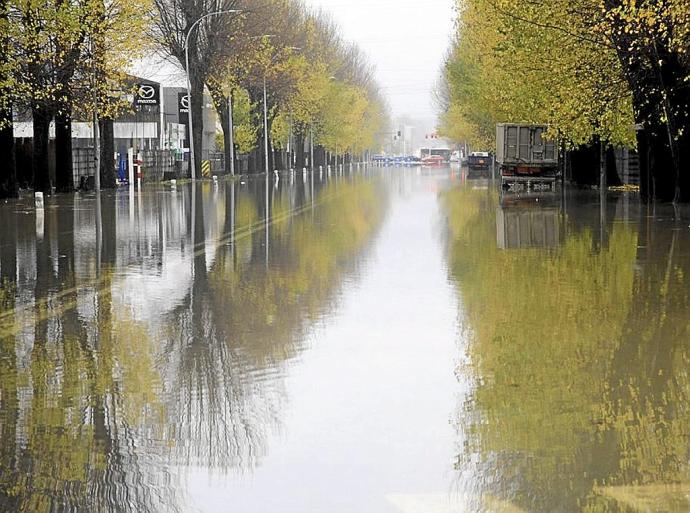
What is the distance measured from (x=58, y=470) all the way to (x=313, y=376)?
304 cm

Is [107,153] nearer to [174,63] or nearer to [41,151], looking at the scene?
[41,151]

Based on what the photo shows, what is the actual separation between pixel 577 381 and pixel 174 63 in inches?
2637

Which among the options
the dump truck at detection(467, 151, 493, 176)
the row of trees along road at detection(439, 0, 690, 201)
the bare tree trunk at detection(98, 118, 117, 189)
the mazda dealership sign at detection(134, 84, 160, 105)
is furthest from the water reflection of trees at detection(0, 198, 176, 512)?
the dump truck at detection(467, 151, 493, 176)

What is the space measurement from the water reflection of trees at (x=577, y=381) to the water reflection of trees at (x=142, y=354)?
1.43m

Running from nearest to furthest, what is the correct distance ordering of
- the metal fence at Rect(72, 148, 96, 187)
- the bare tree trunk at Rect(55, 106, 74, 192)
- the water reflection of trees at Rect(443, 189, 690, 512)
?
the water reflection of trees at Rect(443, 189, 690, 512)
the bare tree trunk at Rect(55, 106, 74, 192)
the metal fence at Rect(72, 148, 96, 187)

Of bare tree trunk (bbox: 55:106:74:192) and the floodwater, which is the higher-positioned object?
bare tree trunk (bbox: 55:106:74:192)

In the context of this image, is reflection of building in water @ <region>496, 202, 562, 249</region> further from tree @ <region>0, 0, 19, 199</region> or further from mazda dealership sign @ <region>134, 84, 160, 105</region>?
mazda dealership sign @ <region>134, 84, 160, 105</region>

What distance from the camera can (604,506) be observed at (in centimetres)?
607

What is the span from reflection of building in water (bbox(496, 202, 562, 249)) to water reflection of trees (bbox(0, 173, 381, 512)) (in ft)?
9.07

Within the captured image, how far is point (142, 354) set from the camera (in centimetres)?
1070

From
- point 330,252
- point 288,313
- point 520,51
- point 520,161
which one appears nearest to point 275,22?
point 520,161

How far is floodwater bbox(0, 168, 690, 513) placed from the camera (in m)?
6.48

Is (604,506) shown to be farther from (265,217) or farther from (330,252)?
(265,217)

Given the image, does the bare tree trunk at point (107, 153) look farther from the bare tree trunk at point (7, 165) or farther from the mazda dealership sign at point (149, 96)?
the mazda dealership sign at point (149, 96)
